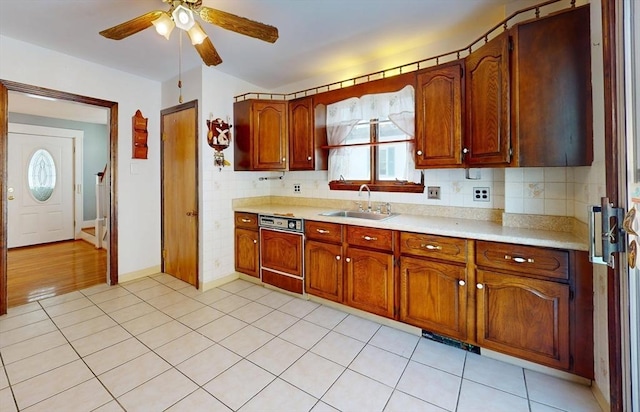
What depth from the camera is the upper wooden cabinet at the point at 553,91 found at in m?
1.62

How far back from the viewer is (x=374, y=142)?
9.57 feet

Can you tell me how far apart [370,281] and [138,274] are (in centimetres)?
299

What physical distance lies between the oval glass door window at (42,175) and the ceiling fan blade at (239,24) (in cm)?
561

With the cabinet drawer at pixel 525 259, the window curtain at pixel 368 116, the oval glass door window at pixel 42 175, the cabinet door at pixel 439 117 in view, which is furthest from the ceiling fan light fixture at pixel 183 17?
the oval glass door window at pixel 42 175

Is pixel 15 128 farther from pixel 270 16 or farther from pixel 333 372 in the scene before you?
pixel 333 372

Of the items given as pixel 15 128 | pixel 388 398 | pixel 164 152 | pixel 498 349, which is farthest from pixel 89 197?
pixel 498 349

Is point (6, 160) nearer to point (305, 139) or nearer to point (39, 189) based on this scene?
point (305, 139)

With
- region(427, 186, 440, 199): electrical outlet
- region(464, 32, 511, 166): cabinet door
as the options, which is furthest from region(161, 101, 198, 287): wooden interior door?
region(464, 32, 511, 166): cabinet door

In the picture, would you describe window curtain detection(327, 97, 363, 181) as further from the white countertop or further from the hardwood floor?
the hardwood floor

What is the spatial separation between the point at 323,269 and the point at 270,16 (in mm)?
2230

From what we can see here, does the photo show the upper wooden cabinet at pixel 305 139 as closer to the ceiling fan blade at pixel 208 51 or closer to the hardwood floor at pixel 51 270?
the ceiling fan blade at pixel 208 51

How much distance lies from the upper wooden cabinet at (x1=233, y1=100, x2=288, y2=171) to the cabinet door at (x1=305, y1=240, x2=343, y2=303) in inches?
43.8

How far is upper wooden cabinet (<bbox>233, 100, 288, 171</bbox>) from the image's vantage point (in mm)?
3264

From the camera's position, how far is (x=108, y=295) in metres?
3.04
